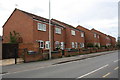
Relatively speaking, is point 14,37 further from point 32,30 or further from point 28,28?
point 32,30

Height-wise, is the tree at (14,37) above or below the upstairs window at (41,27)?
below

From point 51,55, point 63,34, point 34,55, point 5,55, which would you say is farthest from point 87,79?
point 63,34

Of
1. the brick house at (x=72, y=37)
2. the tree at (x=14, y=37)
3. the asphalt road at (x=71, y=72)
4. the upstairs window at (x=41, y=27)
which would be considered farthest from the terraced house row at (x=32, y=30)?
the asphalt road at (x=71, y=72)

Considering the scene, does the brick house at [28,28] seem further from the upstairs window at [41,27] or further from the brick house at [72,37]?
the brick house at [72,37]

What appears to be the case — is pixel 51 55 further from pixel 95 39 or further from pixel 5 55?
pixel 95 39

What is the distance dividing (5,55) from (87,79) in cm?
1585

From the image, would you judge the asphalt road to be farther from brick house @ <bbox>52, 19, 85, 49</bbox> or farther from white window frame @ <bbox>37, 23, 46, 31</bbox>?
brick house @ <bbox>52, 19, 85, 49</bbox>

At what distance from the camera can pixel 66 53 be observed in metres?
25.1

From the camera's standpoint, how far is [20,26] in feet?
87.2

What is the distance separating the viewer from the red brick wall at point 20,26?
983 inches

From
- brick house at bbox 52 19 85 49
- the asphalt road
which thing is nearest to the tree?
brick house at bbox 52 19 85 49

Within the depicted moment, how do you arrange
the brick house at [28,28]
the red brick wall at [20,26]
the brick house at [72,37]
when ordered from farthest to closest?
the brick house at [72,37] < the red brick wall at [20,26] < the brick house at [28,28]

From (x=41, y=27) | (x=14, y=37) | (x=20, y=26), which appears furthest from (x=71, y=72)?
(x=20, y=26)

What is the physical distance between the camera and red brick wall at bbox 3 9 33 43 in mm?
24969
